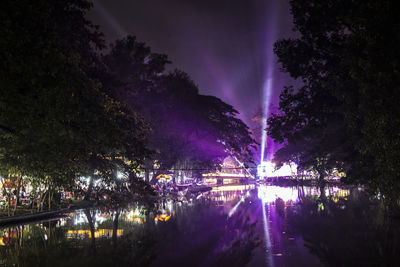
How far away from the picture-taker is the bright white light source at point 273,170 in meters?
92.8

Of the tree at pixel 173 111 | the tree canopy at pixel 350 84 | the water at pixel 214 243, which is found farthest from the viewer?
the tree at pixel 173 111

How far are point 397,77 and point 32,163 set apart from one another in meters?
13.5

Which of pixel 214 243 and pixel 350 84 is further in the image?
pixel 350 84

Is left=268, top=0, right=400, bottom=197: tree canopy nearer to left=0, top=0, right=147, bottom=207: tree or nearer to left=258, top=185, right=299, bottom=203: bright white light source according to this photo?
left=0, top=0, right=147, bottom=207: tree

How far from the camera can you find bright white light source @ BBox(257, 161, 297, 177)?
92812mm

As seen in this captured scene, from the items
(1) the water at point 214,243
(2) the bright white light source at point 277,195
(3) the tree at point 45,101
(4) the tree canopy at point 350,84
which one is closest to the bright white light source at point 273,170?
(2) the bright white light source at point 277,195

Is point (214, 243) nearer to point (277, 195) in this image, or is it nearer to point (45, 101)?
point (45, 101)

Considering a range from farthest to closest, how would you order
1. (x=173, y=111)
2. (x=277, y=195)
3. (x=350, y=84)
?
(x=173, y=111) → (x=277, y=195) → (x=350, y=84)

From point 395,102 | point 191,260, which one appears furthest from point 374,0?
point 191,260

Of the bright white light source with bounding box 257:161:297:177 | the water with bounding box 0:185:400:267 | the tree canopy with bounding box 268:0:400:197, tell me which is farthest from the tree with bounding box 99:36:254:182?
the bright white light source with bounding box 257:161:297:177

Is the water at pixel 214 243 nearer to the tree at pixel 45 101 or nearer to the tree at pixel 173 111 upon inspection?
the tree at pixel 45 101

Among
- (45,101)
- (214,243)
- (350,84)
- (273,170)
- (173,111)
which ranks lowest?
(214,243)

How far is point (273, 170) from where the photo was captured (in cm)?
9350

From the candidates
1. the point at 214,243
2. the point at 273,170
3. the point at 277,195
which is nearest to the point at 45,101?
the point at 214,243
